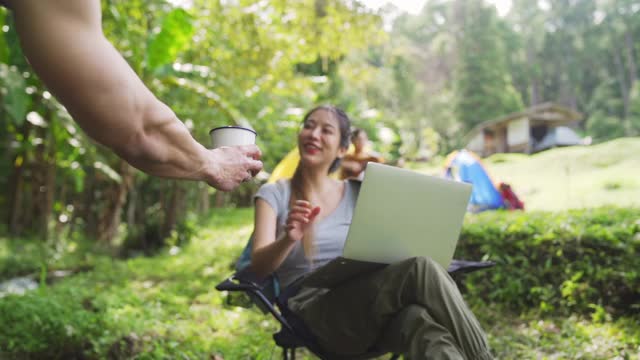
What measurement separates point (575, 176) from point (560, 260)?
11.5 m

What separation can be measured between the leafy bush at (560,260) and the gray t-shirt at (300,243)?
182cm

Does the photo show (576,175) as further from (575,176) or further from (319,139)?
(319,139)

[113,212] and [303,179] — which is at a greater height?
[303,179]

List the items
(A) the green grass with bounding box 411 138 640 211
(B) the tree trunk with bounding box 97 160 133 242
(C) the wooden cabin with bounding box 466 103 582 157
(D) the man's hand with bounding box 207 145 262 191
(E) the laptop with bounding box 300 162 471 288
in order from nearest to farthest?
(D) the man's hand with bounding box 207 145 262 191, (E) the laptop with bounding box 300 162 471 288, (B) the tree trunk with bounding box 97 160 133 242, (A) the green grass with bounding box 411 138 640 211, (C) the wooden cabin with bounding box 466 103 582 157

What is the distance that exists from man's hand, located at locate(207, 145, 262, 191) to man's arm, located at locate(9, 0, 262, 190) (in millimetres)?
134

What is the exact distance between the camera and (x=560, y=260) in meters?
3.52

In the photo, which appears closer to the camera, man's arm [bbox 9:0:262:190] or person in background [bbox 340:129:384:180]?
man's arm [bbox 9:0:262:190]

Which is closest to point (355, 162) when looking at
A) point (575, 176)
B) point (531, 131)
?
point (575, 176)

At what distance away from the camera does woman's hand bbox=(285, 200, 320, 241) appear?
1.84 meters

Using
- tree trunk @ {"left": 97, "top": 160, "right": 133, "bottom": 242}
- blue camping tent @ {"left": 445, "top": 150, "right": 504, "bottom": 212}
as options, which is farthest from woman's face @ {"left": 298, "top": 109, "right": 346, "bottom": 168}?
tree trunk @ {"left": 97, "top": 160, "right": 133, "bottom": 242}

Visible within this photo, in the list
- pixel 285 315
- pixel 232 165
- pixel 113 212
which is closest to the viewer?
pixel 232 165

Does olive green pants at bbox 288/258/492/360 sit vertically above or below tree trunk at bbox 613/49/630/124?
below

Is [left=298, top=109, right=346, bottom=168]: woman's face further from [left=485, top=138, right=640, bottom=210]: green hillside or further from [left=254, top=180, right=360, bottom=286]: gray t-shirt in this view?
[left=485, top=138, right=640, bottom=210]: green hillside

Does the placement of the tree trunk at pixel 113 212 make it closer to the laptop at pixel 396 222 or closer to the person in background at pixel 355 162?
the person in background at pixel 355 162
